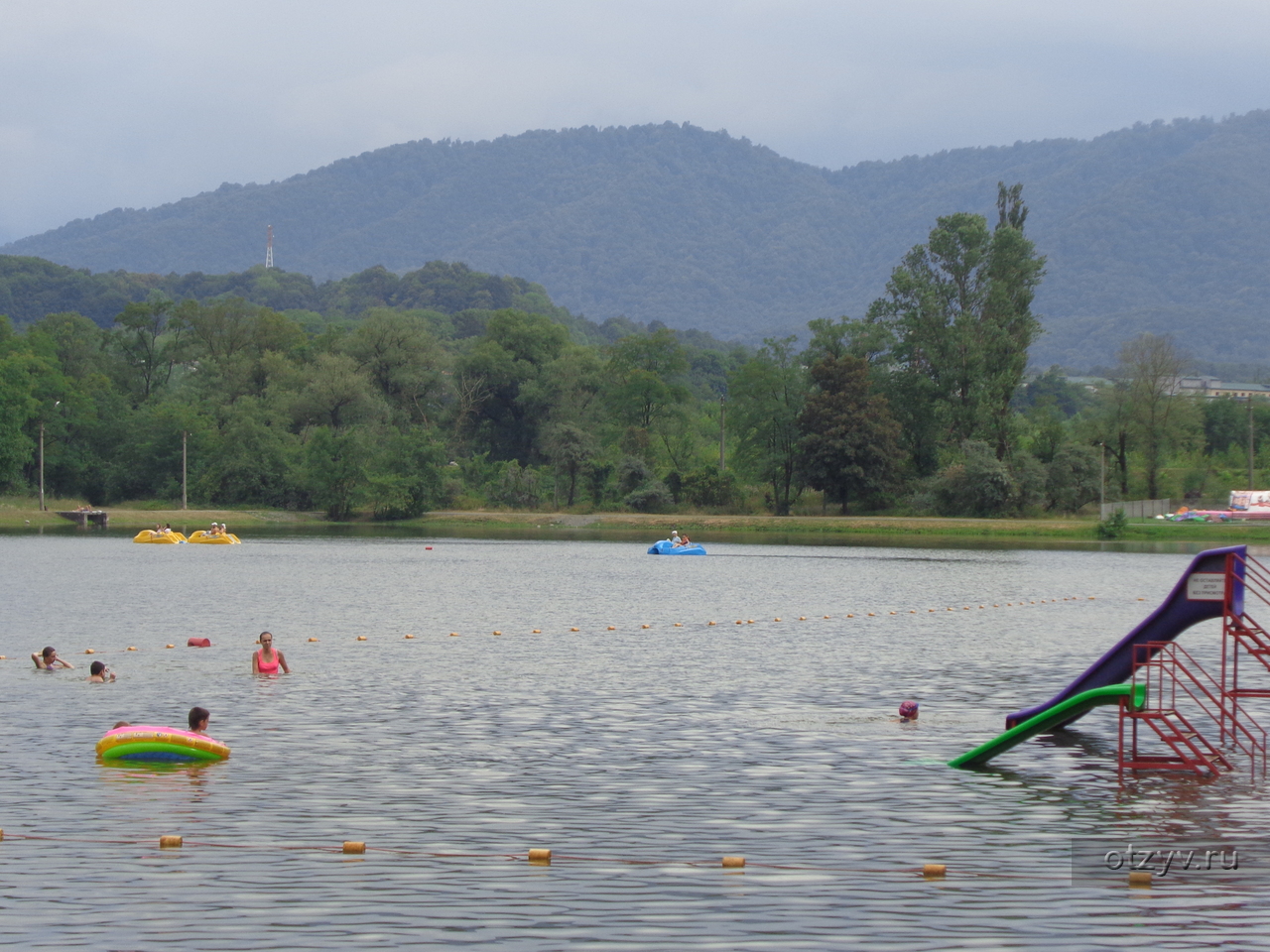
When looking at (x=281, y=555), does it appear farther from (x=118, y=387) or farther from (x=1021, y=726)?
(x=118, y=387)

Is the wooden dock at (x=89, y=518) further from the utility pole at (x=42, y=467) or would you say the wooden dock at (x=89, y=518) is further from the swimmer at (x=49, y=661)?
the swimmer at (x=49, y=661)

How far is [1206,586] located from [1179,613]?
769mm

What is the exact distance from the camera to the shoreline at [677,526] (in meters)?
103

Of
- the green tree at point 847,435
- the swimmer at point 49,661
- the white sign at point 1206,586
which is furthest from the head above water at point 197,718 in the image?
the green tree at point 847,435

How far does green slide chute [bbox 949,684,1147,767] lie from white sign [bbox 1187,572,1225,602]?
1593 mm

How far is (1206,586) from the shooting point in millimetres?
19906

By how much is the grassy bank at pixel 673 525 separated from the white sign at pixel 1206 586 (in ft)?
259

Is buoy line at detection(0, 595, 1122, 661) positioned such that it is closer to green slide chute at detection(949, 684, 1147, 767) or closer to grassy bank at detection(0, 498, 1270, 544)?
green slide chute at detection(949, 684, 1147, 767)

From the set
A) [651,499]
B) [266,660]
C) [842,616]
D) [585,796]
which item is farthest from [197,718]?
[651,499]

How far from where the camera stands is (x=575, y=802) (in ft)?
57.3

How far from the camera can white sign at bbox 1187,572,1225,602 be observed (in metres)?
19.8

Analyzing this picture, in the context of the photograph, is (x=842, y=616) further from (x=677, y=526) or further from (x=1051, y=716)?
(x=677, y=526)

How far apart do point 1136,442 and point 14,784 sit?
11576cm

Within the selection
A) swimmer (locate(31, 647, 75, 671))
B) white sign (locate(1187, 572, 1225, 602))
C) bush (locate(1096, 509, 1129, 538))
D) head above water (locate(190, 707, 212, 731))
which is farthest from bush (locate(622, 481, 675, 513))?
white sign (locate(1187, 572, 1225, 602))
